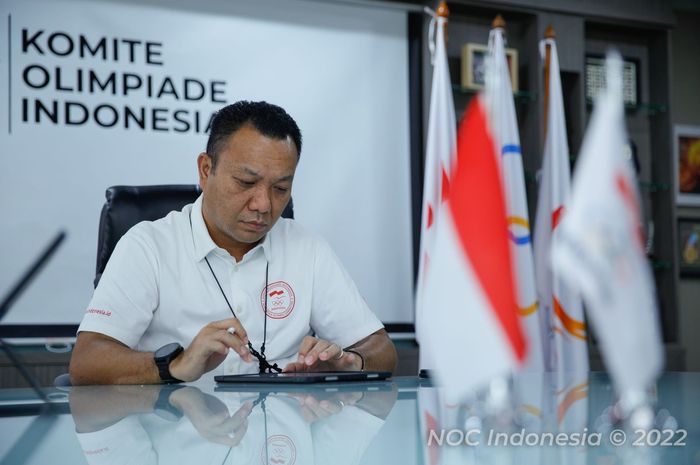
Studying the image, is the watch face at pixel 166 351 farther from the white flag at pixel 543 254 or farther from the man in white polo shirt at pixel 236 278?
the white flag at pixel 543 254

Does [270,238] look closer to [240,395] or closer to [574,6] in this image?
[240,395]

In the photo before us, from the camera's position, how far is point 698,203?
5059mm

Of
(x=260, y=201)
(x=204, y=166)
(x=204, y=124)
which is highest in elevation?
(x=204, y=124)

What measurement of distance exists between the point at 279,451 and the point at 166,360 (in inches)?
42.2

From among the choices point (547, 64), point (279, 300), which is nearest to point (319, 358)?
point (279, 300)

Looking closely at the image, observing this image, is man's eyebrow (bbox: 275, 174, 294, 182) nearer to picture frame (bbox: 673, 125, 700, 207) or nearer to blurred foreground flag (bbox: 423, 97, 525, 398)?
blurred foreground flag (bbox: 423, 97, 525, 398)

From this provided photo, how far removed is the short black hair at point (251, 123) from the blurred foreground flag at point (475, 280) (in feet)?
5.70

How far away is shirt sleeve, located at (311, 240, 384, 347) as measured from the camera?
235 centimetres

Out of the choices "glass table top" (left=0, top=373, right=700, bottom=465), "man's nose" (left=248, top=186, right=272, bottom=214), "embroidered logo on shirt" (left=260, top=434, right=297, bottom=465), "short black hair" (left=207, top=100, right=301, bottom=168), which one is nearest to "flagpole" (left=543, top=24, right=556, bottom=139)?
"short black hair" (left=207, top=100, right=301, bottom=168)

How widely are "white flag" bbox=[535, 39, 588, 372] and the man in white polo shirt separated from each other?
A: 5.03 ft

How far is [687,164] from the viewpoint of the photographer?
5.06 meters

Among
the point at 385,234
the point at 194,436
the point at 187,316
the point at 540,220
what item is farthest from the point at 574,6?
the point at 194,436

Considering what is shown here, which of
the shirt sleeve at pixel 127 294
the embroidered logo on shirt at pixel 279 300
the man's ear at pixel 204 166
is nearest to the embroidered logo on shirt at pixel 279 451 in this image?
the shirt sleeve at pixel 127 294

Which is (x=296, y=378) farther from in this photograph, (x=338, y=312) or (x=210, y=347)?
(x=338, y=312)
